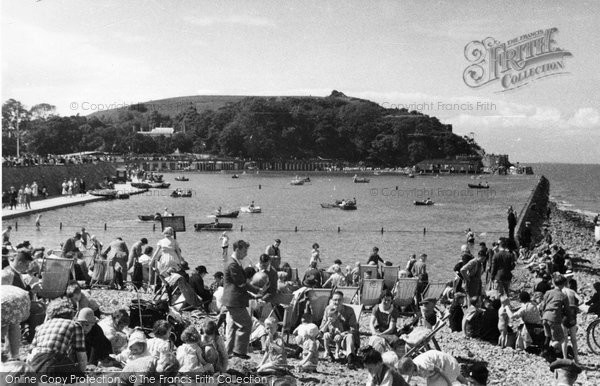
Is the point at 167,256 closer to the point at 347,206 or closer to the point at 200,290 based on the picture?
the point at 200,290

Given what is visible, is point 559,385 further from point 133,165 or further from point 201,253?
point 133,165

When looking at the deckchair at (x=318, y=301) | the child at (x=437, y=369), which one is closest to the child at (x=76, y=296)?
the deckchair at (x=318, y=301)

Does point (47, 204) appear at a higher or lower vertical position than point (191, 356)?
lower

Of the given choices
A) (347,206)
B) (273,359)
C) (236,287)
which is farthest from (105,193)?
(273,359)

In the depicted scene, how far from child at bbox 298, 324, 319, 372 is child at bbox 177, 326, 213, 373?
2.09 m

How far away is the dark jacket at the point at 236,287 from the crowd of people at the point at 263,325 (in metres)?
0.01

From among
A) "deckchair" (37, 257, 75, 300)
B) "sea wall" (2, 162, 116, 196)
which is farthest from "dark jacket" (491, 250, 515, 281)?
"sea wall" (2, 162, 116, 196)

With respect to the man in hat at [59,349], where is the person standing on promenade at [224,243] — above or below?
below

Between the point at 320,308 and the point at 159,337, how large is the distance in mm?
3896

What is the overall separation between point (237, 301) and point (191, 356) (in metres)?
1.83

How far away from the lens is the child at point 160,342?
6.61 metres

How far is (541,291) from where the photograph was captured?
38.8 ft

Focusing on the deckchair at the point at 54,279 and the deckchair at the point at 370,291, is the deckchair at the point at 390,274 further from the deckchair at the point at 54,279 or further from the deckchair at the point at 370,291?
the deckchair at the point at 54,279

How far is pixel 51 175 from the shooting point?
57.2m
